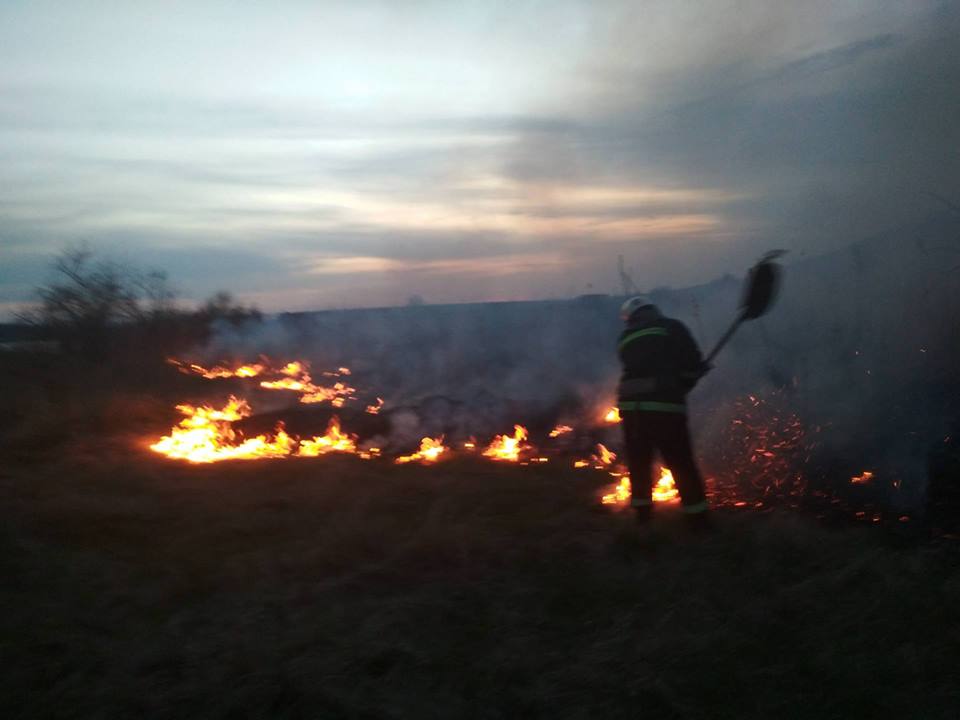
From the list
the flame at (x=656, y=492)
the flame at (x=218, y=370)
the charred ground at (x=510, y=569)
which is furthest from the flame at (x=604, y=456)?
the flame at (x=218, y=370)

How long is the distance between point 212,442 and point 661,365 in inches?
245

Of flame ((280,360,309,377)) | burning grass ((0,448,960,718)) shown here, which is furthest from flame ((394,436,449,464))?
flame ((280,360,309,377))

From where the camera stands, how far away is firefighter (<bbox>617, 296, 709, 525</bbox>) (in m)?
6.29

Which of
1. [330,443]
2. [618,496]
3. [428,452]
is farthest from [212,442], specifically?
[618,496]

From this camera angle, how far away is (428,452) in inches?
402

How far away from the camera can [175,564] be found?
591cm

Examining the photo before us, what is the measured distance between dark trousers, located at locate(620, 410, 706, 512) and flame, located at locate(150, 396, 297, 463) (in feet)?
15.8

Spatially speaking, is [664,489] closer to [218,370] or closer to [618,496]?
[618,496]

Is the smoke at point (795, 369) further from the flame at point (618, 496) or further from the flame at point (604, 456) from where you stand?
the flame at point (618, 496)

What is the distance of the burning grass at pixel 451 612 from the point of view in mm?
3898

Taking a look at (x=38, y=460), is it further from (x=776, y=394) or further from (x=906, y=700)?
(x=906, y=700)

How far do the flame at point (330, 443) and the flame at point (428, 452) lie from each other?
0.81 metres

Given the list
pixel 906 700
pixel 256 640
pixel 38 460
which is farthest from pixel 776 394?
pixel 38 460

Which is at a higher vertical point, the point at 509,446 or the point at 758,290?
the point at 758,290
